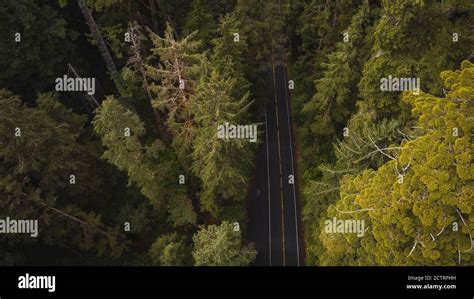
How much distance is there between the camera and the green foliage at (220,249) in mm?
23422

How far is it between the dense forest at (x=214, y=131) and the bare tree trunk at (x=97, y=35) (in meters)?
0.13

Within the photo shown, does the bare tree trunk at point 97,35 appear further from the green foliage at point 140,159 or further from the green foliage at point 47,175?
the green foliage at point 140,159

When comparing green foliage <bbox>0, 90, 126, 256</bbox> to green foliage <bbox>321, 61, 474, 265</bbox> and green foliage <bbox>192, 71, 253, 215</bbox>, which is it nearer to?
green foliage <bbox>192, 71, 253, 215</bbox>

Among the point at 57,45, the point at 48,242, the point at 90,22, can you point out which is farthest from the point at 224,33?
the point at 48,242

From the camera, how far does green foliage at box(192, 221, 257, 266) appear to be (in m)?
23.4

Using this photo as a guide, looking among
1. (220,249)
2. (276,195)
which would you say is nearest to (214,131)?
(220,249)

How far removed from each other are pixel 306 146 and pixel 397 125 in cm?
1297

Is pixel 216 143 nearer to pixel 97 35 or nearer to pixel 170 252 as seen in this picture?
pixel 170 252

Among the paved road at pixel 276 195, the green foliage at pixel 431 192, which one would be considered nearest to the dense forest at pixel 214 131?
the green foliage at pixel 431 192

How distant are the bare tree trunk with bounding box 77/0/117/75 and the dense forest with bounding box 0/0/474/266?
127mm

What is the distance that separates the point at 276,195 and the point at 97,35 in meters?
19.8

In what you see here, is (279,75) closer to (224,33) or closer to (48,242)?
(224,33)

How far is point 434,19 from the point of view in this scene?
73.7 feet

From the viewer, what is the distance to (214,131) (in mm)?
23766
